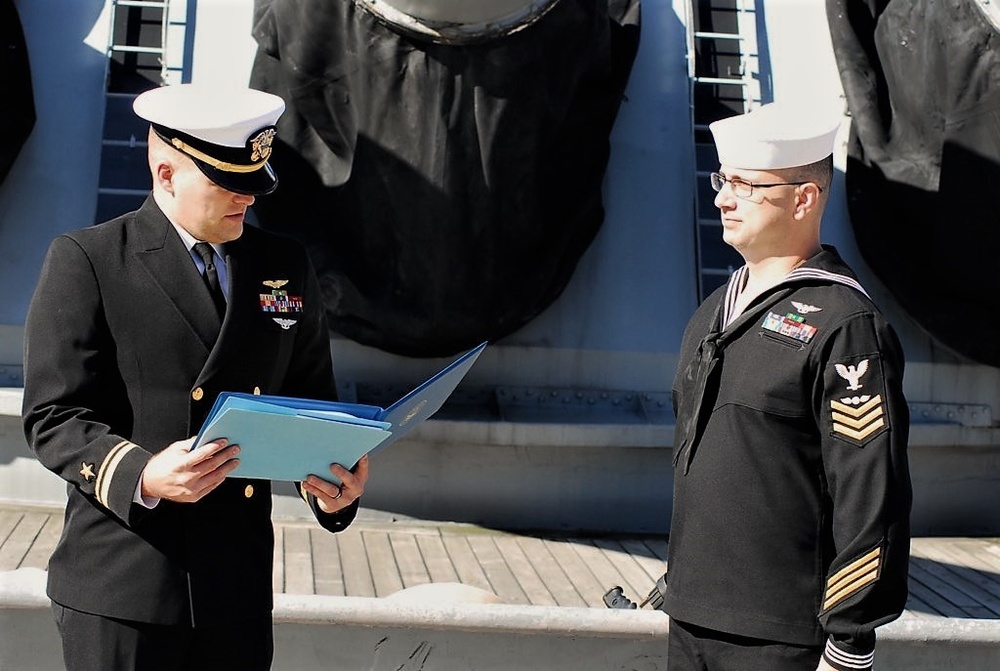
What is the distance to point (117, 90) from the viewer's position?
5141 mm

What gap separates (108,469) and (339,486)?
1.13 ft

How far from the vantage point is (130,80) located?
5.18 meters

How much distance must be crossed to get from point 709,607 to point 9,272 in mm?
3565

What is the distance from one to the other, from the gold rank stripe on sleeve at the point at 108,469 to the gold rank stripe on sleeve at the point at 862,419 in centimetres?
106

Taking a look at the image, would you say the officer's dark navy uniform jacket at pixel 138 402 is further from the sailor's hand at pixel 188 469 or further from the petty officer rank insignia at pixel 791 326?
the petty officer rank insignia at pixel 791 326

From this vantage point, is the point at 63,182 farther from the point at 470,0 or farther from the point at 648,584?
the point at 648,584

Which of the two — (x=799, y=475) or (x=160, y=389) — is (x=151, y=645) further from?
(x=799, y=475)

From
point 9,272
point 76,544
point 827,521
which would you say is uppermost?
point 827,521

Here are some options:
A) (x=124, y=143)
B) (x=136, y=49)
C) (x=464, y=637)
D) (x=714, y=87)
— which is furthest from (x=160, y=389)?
(x=714, y=87)

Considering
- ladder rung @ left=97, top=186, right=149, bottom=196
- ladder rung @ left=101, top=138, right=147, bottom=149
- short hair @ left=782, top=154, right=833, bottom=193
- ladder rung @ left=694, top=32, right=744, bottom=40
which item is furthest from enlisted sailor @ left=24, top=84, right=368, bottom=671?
ladder rung @ left=694, top=32, right=744, bottom=40

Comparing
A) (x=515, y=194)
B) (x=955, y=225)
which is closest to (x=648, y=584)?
(x=515, y=194)

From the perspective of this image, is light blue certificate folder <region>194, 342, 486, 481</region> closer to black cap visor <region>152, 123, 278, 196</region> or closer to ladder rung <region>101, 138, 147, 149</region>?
black cap visor <region>152, 123, 278, 196</region>

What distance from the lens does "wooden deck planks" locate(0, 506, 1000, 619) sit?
4004mm

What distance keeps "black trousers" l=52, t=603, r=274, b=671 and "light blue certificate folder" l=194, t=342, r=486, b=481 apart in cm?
29
